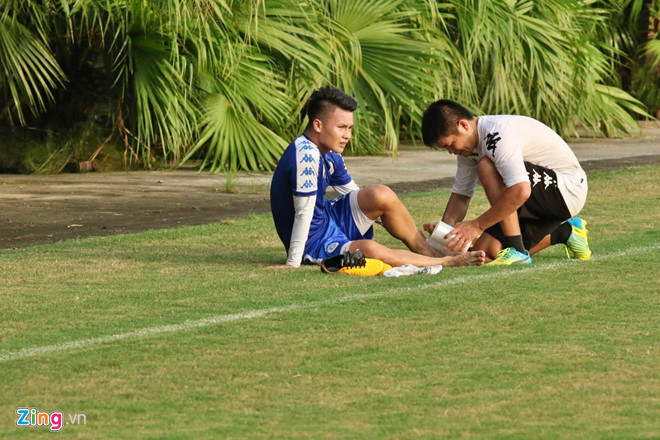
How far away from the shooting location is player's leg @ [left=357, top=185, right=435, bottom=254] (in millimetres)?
7305

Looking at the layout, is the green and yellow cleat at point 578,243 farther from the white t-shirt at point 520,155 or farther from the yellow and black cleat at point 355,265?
the yellow and black cleat at point 355,265

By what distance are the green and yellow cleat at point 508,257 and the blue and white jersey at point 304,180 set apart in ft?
3.44

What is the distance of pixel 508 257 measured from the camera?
295 inches

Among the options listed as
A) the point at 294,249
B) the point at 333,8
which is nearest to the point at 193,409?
the point at 294,249

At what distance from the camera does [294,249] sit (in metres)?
7.27

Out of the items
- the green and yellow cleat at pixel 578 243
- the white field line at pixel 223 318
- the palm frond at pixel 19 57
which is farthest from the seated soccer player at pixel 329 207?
the palm frond at pixel 19 57

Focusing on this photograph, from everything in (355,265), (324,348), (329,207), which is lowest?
(355,265)

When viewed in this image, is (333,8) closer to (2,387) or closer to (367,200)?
(367,200)

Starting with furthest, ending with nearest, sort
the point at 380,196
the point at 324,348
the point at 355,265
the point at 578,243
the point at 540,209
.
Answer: the point at 578,243 < the point at 540,209 < the point at 380,196 < the point at 355,265 < the point at 324,348

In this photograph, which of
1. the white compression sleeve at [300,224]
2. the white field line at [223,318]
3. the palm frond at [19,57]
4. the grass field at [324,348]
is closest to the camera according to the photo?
the grass field at [324,348]

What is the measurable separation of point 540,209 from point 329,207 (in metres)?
1.32

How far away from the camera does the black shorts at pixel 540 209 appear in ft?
24.9

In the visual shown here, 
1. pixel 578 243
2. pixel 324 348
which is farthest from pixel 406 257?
pixel 324 348

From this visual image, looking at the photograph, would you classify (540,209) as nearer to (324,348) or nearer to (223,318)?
(223,318)
